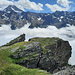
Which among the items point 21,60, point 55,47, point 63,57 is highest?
point 21,60

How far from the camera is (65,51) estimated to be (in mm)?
119062

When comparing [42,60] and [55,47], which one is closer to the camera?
[42,60]

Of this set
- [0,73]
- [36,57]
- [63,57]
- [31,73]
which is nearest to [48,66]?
[36,57]

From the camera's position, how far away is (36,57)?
4797 cm

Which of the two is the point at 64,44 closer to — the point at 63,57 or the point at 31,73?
the point at 63,57

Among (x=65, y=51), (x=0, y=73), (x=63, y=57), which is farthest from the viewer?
(x=65, y=51)

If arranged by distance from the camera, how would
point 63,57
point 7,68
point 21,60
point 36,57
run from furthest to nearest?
point 63,57 < point 36,57 < point 21,60 < point 7,68

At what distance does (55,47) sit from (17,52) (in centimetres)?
7588

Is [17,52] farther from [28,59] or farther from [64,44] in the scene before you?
[64,44]

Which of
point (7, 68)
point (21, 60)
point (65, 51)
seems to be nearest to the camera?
point (7, 68)

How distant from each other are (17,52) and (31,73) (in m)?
19.5

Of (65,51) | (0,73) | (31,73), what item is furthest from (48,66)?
(65,51)

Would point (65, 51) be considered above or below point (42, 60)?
below

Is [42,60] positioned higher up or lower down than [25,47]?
lower down
